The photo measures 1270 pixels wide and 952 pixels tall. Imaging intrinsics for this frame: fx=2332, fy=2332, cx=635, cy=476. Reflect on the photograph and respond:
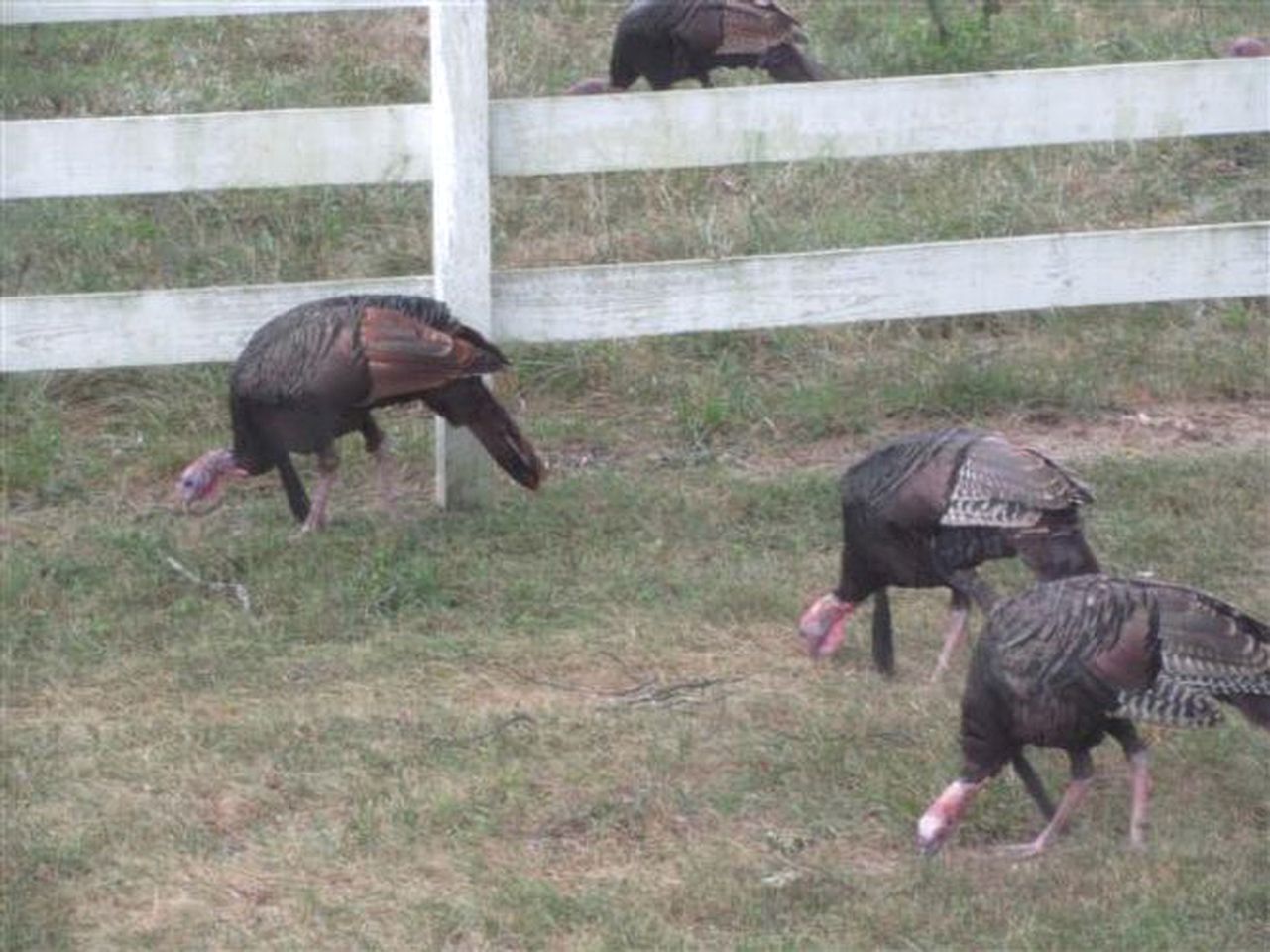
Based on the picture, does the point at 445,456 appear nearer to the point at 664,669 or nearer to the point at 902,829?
the point at 664,669

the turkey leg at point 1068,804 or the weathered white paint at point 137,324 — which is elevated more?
the weathered white paint at point 137,324

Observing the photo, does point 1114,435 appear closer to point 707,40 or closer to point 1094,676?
point 707,40

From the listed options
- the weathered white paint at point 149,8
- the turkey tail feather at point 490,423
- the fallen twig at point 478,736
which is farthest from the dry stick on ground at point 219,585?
the weathered white paint at point 149,8

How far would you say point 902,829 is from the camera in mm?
4945

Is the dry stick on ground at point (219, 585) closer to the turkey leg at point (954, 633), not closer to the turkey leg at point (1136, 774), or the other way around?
the turkey leg at point (954, 633)

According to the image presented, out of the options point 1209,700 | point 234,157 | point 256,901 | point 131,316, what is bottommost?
point 256,901

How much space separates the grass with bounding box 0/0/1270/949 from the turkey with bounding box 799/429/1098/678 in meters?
0.20

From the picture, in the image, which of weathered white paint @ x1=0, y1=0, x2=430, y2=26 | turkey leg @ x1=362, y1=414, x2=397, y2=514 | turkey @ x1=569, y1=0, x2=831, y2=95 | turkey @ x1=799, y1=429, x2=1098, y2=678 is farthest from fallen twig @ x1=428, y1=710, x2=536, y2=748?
turkey @ x1=569, y1=0, x2=831, y2=95

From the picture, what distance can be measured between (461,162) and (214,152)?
2.25 feet

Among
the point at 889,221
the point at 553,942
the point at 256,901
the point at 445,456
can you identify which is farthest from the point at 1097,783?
the point at 889,221

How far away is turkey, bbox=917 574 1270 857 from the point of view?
463 centimetres

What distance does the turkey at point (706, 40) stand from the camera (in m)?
8.54

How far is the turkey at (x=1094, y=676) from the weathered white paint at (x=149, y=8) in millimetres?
2917

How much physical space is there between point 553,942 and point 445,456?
238 cm
